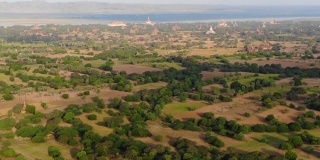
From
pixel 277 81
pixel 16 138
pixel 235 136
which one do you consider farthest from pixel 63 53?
pixel 235 136

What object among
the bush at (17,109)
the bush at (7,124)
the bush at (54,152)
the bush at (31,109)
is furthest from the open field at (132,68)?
the bush at (54,152)

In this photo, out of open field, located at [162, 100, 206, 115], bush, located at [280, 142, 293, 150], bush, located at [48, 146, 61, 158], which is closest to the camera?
bush, located at [48, 146, 61, 158]

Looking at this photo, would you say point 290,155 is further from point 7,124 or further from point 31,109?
point 31,109

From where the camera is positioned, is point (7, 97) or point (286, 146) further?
point (7, 97)

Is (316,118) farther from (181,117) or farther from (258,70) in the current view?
(258,70)

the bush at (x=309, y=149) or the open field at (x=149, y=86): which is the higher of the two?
the open field at (x=149, y=86)

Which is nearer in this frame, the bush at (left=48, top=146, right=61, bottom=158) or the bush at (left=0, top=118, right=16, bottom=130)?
the bush at (left=48, top=146, right=61, bottom=158)

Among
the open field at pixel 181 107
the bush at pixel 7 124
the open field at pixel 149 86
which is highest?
the bush at pixel 7 124

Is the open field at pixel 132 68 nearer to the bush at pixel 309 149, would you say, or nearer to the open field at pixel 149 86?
the open field at pixel 149 86

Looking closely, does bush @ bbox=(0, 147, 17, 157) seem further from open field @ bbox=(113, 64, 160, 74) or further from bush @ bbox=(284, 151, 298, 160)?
open field @ bbox=(113, 64, 160, 74)

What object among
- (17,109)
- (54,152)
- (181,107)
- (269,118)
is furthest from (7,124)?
(269,118)

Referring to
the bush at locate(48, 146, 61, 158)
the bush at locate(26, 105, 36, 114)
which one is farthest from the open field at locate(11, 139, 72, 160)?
the bush at locate(26, 105, 36, 114)

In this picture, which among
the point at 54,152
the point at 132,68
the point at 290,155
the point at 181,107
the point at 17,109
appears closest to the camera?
the point at 290,155
